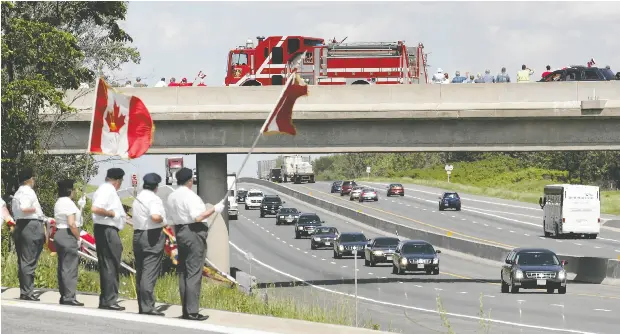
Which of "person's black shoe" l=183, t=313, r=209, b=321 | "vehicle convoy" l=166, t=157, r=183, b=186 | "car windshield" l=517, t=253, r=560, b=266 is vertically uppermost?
"person's black shoe" l=183, t=313, r=209, b=321

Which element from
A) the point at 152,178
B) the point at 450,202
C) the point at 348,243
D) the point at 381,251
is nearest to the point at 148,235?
the point at 152,178

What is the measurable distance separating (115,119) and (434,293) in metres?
25.8

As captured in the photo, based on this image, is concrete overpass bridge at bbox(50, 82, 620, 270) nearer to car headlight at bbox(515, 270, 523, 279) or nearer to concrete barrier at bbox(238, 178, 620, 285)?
concrete barrier at bbox(238, 178, 620, 285)

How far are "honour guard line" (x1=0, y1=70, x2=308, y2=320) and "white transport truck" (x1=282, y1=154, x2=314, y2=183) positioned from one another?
124 meters

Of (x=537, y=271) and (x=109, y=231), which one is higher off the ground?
(x=109, y=231)

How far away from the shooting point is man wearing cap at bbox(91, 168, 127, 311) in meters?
14.5

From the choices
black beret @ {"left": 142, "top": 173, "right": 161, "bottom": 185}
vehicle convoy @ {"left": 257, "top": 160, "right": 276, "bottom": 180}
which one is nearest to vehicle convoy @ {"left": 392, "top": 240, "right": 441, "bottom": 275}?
black beret @ {"left": 142, "top": 173, "right": 161, "bottom": 185}

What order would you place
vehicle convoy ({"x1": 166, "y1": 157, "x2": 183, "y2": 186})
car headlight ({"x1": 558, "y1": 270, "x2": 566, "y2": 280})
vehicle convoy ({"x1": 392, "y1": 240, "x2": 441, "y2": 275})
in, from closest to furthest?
car headlight ({"x1": 558, "y1": 270, "x2": 566, "y2": 280})
vehicle convoy ({"x1": 392, "y1": 240, "x2": 441, "y2": 275})
vehicle convoy ({"x1": 166, "y1": 157, "x2": 183, "y2": 186})

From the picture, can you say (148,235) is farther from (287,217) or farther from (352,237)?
(287,217)

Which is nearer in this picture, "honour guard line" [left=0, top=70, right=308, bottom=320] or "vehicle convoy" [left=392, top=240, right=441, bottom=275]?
"honour guard line" [left=0, top=70, right=308, bottom=320]

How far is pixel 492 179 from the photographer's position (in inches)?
5758

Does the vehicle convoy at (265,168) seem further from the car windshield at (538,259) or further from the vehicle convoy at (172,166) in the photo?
the car windshield at (538,259)

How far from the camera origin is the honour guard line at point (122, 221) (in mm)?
13594

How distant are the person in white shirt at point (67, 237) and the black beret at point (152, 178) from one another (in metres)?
1.58
